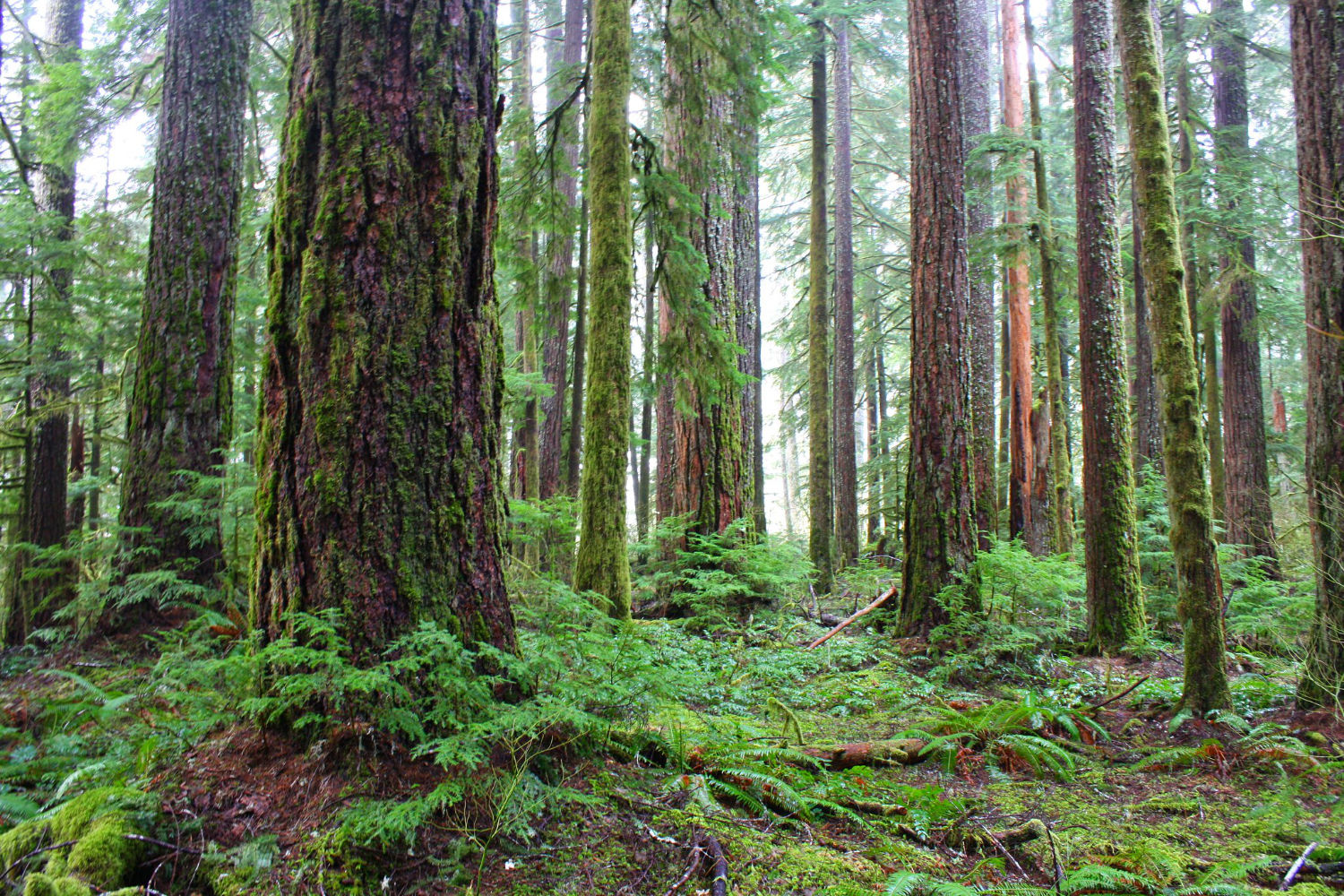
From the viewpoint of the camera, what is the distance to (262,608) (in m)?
2.90

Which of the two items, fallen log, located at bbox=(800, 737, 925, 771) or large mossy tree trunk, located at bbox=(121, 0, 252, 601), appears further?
large mossy tree trunk, located at bbox=(121, 0, 252, 601)

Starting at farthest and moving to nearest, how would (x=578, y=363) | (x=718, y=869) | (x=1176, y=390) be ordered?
(x=578, y=363)
(x=1176, y=390)
(x=718, y=869)

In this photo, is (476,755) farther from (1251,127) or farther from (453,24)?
(1251,127)

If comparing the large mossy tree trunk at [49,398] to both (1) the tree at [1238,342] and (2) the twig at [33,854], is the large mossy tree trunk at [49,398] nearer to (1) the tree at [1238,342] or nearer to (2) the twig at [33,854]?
(2) the twig at [33,854]

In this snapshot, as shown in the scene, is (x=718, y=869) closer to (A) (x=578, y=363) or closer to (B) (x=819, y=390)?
(A) (x=578, y=363)

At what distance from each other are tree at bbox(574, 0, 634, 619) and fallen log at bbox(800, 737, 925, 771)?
1.72m

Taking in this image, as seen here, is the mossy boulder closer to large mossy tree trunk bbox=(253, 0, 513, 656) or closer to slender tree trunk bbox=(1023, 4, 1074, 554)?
large mossy tree trunk bbox=(253, 0, 513, 656)

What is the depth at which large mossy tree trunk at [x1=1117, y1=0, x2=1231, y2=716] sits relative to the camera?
403 centimetres

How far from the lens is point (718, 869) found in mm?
2396

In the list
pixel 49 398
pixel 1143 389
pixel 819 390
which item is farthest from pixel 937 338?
pixel 49 398

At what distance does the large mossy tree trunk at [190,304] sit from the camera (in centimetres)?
557

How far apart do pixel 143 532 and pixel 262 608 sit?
3.53 metres

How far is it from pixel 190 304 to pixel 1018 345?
1286 centimetres

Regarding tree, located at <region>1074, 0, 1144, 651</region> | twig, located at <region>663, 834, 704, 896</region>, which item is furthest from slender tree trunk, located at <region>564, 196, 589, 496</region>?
twig, located at <region>663, 834, 704, 896</region>
